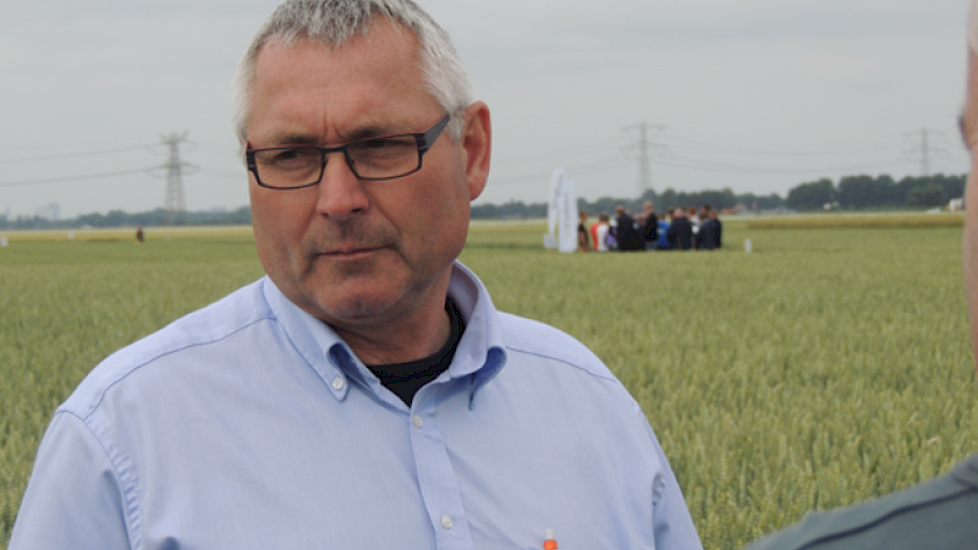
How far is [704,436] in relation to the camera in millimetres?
4879

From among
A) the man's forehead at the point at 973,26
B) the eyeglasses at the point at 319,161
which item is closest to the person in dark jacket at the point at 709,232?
the eyeglasses at the point at 319,161

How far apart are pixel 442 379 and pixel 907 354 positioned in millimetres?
7193

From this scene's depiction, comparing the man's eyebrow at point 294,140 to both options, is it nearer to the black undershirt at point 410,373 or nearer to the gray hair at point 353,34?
the gray hair at point 353,34

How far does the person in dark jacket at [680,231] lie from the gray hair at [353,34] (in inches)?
1109

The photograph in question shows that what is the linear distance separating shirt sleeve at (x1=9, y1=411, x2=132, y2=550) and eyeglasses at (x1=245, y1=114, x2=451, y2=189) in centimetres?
52

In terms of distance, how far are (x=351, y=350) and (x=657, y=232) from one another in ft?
95.8

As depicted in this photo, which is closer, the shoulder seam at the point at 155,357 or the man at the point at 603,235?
the shoulder seam at the point at 155,357

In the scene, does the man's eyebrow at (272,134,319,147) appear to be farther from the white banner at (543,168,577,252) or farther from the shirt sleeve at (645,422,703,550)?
the white banner at (543,168,577,252)

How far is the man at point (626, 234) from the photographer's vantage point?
29984 millimetres

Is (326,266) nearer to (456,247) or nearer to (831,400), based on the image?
(456,247)

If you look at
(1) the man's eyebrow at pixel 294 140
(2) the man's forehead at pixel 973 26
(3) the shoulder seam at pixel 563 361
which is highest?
(1) the man's eyebrow at pixel 294 140

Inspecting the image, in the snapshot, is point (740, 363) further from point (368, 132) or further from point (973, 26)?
point (973, 26)

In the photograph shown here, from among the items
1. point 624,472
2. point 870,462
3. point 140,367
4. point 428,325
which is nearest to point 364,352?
point 428,325

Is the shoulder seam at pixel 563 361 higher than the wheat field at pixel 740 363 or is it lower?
higher
